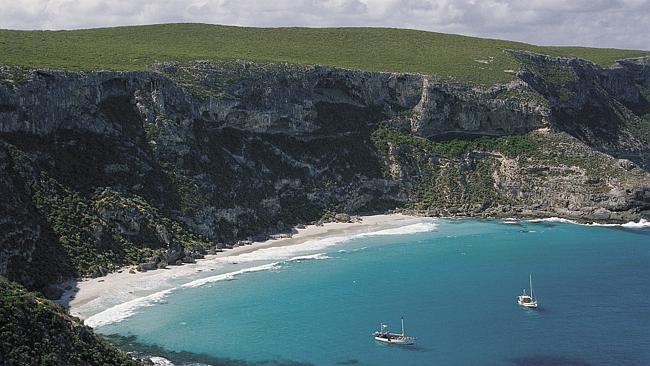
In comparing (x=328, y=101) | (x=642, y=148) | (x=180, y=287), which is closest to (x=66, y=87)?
(x=180, y=287)

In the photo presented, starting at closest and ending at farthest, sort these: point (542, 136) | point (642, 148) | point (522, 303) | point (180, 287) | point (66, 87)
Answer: point (522, 303)
point (180, 287)
point (66, 87)
point (542, 136)
point (642, 148)

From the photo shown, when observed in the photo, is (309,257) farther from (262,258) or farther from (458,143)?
(458,143)

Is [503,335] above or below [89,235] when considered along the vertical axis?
below

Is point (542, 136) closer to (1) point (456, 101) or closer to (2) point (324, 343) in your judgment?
(1) point (456, 101)

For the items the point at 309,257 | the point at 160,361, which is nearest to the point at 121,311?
the point at 160,361

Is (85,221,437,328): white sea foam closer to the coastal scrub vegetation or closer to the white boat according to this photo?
the coastal scrub vegetation

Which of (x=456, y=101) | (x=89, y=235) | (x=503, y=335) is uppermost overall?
(x=456, y=101)
